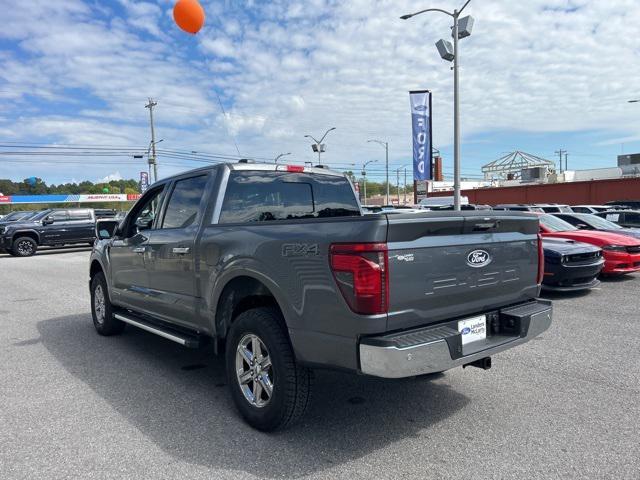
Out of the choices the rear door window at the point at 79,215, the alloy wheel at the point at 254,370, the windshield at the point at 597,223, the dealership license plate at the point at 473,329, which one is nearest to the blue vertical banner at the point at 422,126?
the windshield at the point at 597,223

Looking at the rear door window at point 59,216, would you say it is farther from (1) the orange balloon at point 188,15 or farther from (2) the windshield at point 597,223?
(2) the windshield at point 597,223

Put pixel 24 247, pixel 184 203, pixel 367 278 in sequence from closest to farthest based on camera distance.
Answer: pixel 367 278 → pixel 184 203 → pixel 24 247

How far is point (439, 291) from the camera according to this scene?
3143 millimetres

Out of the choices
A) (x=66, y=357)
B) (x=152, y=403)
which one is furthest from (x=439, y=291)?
(x=66, y=357)

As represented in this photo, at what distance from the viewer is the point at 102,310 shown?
21.1 ft

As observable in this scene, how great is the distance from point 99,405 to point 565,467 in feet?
11.3

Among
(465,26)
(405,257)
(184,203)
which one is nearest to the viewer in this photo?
(405,257)

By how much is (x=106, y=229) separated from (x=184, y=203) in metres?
2.02

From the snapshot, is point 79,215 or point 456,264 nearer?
point 456,264

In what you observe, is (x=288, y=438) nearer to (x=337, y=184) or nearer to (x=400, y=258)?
(x=400, y=258)

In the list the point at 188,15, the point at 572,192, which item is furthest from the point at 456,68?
the point at 572,192

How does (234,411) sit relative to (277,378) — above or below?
below

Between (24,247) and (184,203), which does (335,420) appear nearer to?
(184,203)

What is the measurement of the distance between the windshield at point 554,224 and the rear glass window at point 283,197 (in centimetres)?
714
